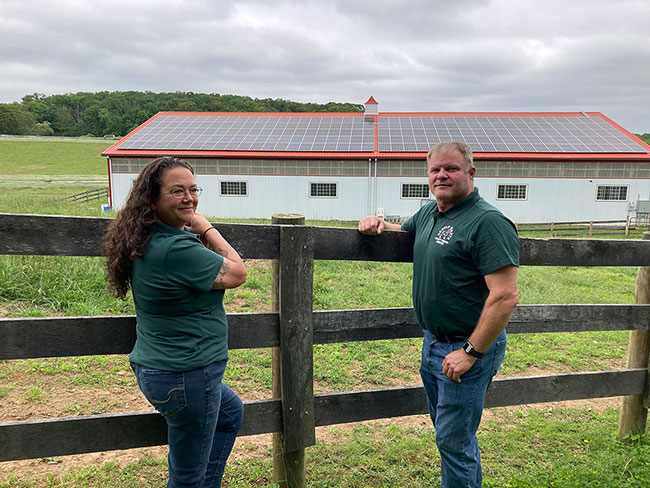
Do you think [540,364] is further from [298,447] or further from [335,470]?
[298,447]

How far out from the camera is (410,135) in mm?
24531

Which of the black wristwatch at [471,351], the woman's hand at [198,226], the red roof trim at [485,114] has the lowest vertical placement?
the black wristwatch at [471,351]

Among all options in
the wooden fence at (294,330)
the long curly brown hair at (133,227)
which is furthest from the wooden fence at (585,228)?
the long curly brown hair at (133,227)

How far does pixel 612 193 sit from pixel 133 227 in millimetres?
25607

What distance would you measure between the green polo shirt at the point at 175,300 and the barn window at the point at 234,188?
69.8 feet

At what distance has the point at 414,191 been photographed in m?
22.8

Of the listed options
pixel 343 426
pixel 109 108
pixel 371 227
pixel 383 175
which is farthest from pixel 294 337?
pixel 109 108

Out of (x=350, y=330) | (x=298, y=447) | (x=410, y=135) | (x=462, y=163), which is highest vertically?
(x=410, y=135)

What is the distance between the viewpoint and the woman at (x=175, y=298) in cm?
190

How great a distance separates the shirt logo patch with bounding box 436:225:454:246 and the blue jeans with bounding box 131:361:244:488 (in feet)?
3.97

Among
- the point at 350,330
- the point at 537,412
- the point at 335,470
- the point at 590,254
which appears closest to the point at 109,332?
the point at 350,330

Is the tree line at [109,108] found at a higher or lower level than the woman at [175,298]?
higher

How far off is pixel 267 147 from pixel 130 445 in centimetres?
2148

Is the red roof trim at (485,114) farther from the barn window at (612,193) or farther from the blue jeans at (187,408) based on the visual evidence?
the blue jeans at (187,408)
